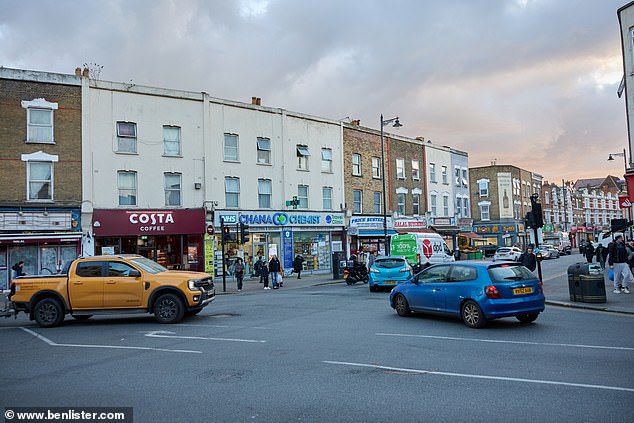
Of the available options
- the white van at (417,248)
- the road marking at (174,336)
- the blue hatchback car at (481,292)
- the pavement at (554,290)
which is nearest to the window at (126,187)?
the pavement at (554,290)

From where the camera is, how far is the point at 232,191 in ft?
101

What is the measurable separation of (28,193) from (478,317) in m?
21.9

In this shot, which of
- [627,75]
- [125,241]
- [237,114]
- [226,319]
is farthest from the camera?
[237,114]

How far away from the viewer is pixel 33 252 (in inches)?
973

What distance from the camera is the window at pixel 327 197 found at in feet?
118

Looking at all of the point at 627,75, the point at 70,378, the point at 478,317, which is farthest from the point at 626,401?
the point at 627,75

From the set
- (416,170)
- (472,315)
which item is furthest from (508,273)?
(416,170)

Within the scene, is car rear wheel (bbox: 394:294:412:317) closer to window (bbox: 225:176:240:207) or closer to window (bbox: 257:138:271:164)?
window (bbox: 225:176:240:207)

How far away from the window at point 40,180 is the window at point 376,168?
22.4 meters

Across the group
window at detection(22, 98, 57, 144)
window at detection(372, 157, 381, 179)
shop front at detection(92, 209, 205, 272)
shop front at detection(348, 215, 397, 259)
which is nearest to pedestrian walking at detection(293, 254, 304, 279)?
shop front at detection(92, 209, 205, 272)

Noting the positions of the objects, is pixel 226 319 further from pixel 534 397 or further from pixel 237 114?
pixel 237 114

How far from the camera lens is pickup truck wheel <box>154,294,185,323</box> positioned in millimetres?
12961

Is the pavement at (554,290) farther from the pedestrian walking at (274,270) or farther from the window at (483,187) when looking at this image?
the window at (483,187)

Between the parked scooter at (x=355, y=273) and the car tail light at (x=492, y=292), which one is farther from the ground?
the car tail light at (x=492, y=292)
